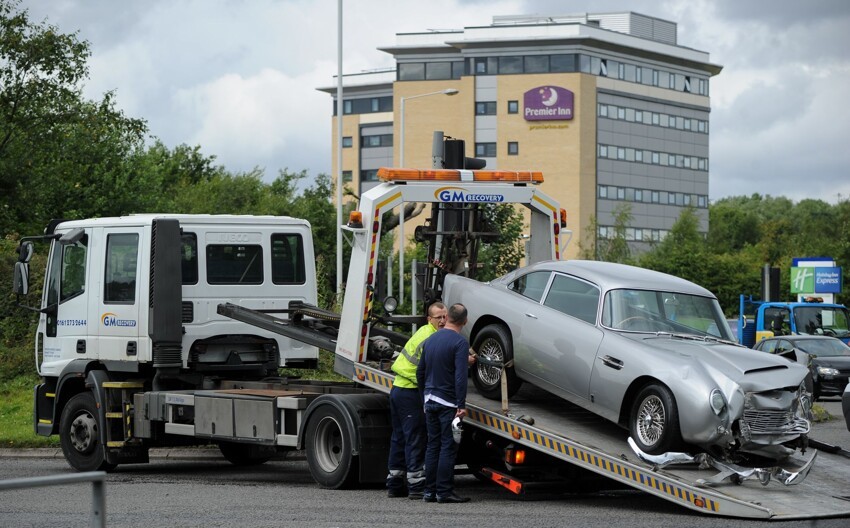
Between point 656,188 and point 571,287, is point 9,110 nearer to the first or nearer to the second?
point 571,287

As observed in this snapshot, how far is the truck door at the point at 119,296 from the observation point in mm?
14805

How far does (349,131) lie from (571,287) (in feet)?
318

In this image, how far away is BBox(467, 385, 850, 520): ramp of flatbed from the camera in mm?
10188

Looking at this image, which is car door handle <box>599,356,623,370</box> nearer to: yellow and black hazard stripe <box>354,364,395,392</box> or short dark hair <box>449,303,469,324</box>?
short dark hair <box>449,303,469,324</box>

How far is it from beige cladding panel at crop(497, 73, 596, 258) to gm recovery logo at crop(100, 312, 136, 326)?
252 ft

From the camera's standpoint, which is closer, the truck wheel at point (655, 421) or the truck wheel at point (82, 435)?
the truck wheel at point (655, 421)

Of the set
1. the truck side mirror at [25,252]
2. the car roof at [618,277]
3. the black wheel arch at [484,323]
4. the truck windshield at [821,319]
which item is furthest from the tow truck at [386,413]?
the truck windshield at [821,319]

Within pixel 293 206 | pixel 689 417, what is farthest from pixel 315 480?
pixel 293 206

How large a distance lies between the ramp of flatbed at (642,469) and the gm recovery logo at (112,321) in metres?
4.46

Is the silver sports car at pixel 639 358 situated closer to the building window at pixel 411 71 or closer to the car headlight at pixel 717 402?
the car headlight at pixel 717 402

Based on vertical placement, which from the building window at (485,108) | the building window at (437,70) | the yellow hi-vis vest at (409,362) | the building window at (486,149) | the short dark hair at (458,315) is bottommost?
the yellow hi-vis vest at (409,362)

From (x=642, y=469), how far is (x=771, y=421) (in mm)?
1283

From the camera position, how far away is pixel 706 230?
10438 centimetres

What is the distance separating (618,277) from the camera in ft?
40.3
